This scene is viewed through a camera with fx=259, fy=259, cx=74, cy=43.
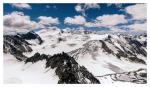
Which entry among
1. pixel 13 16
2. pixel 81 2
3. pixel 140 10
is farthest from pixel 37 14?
pixel 140 10

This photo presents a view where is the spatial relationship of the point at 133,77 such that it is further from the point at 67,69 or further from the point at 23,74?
the point at 23,74

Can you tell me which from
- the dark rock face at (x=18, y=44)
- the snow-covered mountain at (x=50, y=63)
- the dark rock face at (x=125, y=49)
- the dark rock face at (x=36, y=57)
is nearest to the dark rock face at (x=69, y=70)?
the snow-covered mountain at (x=50, y=63)

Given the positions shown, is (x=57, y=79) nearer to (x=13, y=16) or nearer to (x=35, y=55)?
(x=35, y=55)

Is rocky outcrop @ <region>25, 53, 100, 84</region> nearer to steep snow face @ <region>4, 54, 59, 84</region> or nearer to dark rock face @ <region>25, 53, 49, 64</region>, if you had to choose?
dark rock face @ <region>25, 53, 49, 64</region>

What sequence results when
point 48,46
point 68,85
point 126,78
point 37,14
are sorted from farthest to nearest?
point 48,46
point 126,78
point 37,14
point 68,85

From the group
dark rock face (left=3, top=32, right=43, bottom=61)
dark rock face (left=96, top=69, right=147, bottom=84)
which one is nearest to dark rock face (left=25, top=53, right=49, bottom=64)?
dark rock face (left=3, top=32, right=43, bottom=61)

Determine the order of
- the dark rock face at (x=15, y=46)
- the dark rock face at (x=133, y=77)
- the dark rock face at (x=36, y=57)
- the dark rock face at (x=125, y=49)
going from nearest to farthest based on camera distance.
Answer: the dark rock face at (x=15, y=46)
the dark rock face at (x=133, y=77)
the dark rock face at (x=36, y=57)
the dark rock face at (x=125, y=49)

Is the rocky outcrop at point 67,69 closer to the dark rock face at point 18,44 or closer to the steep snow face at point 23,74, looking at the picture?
the steep snow face at point 23,74
